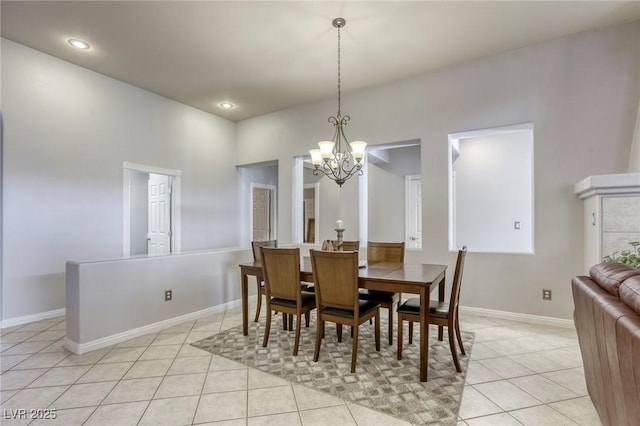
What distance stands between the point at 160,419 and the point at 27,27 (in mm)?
3867

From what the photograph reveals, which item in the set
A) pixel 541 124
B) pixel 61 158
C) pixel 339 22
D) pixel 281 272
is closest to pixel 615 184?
pixel 541 124

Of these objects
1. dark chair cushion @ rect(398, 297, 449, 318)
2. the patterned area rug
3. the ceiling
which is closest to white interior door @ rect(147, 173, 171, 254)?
the ceiling

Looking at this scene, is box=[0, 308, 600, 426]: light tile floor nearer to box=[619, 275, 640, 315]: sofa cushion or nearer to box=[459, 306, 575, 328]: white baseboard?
box=[459, 306, 575, 328]: white baseboard

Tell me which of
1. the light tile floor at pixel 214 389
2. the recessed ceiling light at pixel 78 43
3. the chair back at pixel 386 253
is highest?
the recessed ceiling light at pixel 78 43

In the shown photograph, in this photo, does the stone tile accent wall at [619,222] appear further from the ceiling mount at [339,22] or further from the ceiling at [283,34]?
the ceiling mount at [339,22]

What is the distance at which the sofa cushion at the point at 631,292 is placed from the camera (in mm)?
1135

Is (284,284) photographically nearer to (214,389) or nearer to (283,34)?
(214,389)

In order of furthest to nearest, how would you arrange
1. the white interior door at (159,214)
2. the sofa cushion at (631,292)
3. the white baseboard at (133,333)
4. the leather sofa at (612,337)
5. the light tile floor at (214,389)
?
the white interior door at (159,214), the white baseboard at (133,333), the light tile floor at (214,389), the sofa cushion at (631,292), the leather sofa at (612,337)

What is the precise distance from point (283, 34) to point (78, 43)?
7.38 ft

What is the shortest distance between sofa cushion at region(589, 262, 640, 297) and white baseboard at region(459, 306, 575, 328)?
2.00m

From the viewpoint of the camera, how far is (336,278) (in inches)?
95.0

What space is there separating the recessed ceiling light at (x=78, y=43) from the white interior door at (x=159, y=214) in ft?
6.44

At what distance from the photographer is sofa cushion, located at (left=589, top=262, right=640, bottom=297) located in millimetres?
1391

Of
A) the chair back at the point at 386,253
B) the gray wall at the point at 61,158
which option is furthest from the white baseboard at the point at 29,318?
the chair back at the point at 386,253
